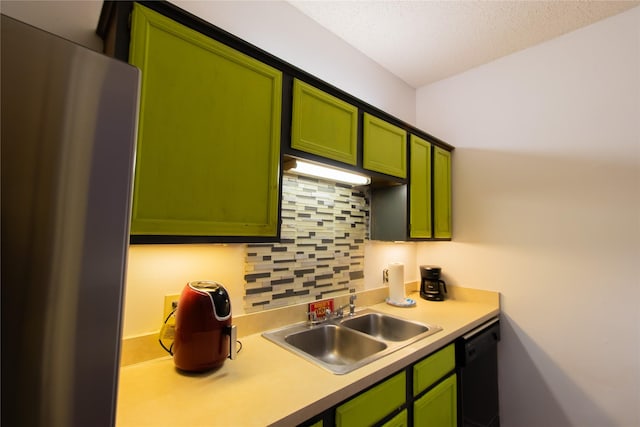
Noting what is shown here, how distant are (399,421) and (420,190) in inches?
50.5

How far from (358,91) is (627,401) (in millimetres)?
2315

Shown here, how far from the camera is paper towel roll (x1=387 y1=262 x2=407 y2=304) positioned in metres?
1.94

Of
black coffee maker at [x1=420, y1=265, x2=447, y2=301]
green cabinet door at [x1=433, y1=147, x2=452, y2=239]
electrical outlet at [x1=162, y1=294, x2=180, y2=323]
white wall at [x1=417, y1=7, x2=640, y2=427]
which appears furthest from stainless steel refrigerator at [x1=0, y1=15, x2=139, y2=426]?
white wall at [x1=417, y1=7, x2=640, y2=427]

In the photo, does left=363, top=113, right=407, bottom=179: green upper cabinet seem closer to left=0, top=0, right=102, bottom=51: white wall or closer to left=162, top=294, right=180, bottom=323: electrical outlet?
left=162, top=294, right=180, bottom=323: electrical outlet

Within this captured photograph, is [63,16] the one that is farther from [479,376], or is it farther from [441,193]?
[479,376]

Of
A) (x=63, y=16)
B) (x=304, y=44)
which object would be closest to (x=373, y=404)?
(x=63, y=16)

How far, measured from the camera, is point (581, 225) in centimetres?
172

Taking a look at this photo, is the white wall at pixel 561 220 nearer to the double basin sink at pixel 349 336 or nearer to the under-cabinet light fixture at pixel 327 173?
the double basin sink at pixel 349 336

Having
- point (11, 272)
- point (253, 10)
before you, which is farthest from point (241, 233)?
point (253, 10)

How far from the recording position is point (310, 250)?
1.66m

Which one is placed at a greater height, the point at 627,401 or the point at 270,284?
the point at 270,284

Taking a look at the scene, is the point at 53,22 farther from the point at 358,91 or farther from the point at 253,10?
the point at 358,91

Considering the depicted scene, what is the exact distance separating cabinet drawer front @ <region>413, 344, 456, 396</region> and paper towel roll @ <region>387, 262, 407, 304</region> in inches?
20.1

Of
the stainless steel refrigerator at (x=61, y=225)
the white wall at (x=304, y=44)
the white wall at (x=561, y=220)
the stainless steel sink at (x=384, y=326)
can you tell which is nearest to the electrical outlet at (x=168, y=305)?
the stainless steel refrigerator at (x=61, y=225)
